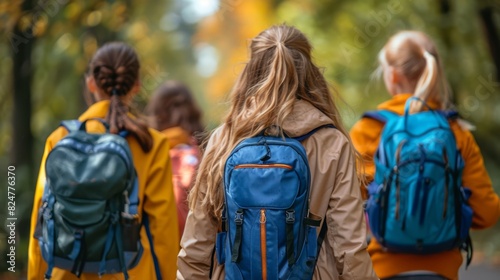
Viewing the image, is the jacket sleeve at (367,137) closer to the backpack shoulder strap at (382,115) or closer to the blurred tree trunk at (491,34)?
the backpack shoulder strap at (382,115)

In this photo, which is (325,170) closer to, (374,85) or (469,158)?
(469,158)

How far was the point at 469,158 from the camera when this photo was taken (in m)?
5.36

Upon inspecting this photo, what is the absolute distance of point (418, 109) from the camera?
531 cm

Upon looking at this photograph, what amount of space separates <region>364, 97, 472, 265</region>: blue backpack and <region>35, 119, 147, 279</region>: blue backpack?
4.69 feet

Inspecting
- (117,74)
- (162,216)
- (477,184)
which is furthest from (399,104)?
(117,74)

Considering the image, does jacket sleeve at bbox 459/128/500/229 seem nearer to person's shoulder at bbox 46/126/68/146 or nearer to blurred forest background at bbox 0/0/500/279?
person's shoulder at bbox 46/126/68/146

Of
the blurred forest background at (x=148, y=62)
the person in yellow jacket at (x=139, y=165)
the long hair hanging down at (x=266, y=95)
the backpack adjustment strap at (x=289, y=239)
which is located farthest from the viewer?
the blurred forest background at (x=148, y=62)

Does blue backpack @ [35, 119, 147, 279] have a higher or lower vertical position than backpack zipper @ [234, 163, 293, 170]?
lower

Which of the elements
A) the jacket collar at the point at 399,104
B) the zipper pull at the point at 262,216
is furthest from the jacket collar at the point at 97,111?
the zipper pull at the point at 262,216

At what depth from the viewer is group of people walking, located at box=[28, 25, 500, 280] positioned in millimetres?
3805

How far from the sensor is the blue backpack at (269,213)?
12.0ft

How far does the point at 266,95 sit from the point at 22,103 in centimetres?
742

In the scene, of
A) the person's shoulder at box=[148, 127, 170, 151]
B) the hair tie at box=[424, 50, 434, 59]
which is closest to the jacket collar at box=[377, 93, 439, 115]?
the hair tie at box=[424, 50, 434, 59]

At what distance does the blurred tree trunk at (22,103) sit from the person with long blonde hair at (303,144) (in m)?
6.89
